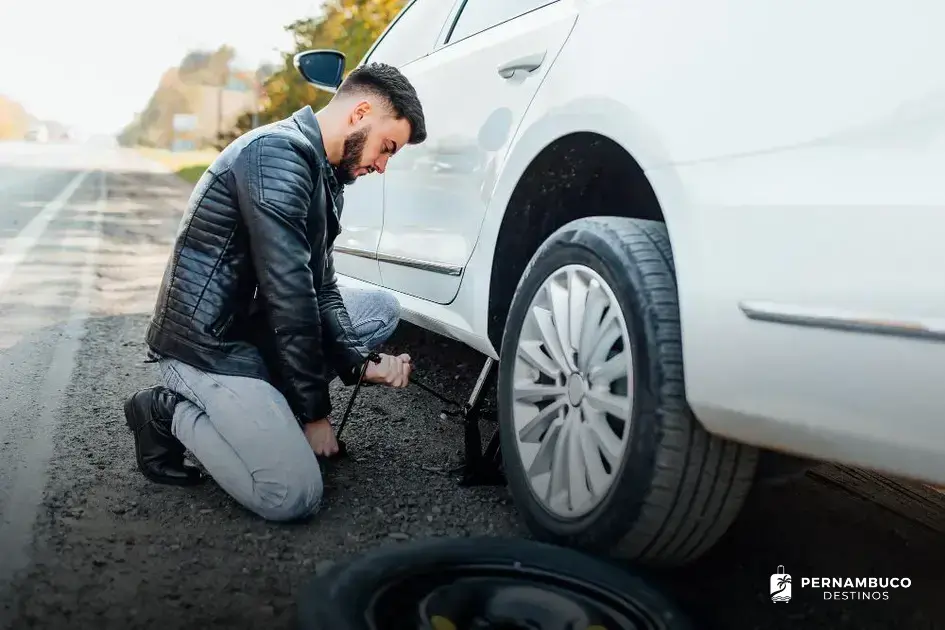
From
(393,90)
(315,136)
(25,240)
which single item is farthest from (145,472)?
(25,240)

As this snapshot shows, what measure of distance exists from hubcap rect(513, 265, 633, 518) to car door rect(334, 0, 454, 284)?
4.23ft

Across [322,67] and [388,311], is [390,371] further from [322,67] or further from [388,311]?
[322,67]

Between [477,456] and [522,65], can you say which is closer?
[522,65]

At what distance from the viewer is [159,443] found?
2611 mm

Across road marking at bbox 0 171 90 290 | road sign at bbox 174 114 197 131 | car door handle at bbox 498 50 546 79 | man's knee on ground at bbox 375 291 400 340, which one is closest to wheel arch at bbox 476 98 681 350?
car door handle at bbox 498 50 546 79

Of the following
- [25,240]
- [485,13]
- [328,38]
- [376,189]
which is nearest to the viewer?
[485,13]

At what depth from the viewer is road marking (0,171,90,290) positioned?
272 inches

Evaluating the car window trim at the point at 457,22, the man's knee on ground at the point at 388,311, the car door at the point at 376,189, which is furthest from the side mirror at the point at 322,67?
the man's knee on ground at the point at 388,311

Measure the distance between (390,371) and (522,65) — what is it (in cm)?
95

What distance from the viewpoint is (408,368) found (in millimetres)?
2756

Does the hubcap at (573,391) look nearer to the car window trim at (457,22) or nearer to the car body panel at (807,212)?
the car body panel at (807,212)

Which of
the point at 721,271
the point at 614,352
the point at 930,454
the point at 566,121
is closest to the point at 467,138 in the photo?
the point at 566,121

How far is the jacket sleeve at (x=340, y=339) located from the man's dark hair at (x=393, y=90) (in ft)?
1.62

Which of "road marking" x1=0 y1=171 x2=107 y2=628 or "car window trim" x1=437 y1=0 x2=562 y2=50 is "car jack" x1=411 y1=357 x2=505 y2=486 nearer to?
"car window trim" x1=437 y1=0 x2=562 y2=50
